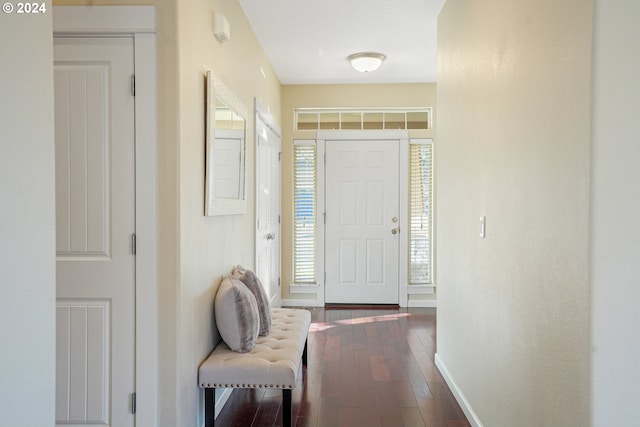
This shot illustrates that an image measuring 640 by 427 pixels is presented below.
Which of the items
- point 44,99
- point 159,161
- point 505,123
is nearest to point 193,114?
point 159,161

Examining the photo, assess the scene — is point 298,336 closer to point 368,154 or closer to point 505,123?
point 505,123

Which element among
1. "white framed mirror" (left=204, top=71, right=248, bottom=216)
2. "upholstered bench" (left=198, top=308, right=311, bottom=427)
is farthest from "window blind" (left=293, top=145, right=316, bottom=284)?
"upholstered bench" (left=198, top=308, right=311, bottom=427)

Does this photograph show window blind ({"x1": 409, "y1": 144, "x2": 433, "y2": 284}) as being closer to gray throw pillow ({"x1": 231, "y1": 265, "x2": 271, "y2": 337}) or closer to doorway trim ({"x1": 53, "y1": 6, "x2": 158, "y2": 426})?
gray throw pillow ({"x1": 231, "y1": 265, "x2": 271, "y2": 337})

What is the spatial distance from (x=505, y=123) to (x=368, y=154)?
144 inches

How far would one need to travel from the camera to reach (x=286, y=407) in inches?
97.0

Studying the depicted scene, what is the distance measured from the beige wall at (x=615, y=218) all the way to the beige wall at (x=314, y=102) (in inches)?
174

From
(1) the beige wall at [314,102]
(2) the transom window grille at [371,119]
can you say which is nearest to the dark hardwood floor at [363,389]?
(1) the beige wall at [314,102]

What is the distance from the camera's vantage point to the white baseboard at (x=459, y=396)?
257 centimetres

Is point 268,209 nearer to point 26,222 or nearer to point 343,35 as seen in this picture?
point 343,35

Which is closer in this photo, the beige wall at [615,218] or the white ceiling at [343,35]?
the beige wall at [615,218]

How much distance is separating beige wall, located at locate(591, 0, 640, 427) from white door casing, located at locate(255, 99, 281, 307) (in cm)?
305

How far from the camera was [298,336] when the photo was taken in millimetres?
3033

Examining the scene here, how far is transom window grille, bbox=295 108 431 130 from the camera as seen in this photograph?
19.0ft

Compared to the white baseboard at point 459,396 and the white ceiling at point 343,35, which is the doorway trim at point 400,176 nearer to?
the white ceiling at point 343,35
